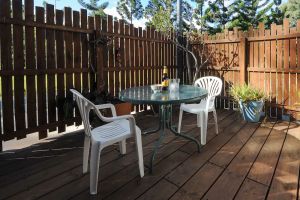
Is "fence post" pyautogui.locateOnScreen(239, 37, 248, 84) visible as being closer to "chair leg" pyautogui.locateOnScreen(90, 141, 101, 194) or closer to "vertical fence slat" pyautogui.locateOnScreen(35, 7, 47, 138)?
"vertical fence slat" pyautogui.locateOnScreen(35, 7, 47, 138)

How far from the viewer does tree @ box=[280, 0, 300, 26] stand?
58.6 feet

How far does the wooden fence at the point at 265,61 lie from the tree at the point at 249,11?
46.9 feet

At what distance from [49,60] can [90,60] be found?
73cm

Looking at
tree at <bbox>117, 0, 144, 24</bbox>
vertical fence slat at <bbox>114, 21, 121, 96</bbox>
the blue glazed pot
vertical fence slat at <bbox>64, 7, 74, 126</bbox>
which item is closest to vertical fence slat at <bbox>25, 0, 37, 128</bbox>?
vertical fence slat at <bbox>64, 7, 74, 126</bbox>

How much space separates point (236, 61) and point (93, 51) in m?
2.81

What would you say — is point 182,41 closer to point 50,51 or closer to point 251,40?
point 251,40

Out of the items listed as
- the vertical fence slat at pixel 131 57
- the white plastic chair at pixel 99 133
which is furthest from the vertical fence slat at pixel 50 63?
the vertical fence slat at pixel 131 57

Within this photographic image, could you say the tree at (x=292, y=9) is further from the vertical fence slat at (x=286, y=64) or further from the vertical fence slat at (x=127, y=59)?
the vertical fence slat at (x=127, y=59)

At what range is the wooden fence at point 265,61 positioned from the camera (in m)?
4.43

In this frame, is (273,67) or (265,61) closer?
(273,67)

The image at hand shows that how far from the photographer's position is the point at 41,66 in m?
3.34

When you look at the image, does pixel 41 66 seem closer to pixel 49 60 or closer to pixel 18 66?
pixel 49 60

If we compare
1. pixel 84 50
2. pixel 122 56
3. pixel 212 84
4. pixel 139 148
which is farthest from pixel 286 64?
pixel 139 148

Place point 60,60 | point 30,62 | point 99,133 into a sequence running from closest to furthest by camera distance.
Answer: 1. point 99,133
2. point 30,62
3. point 60,60
